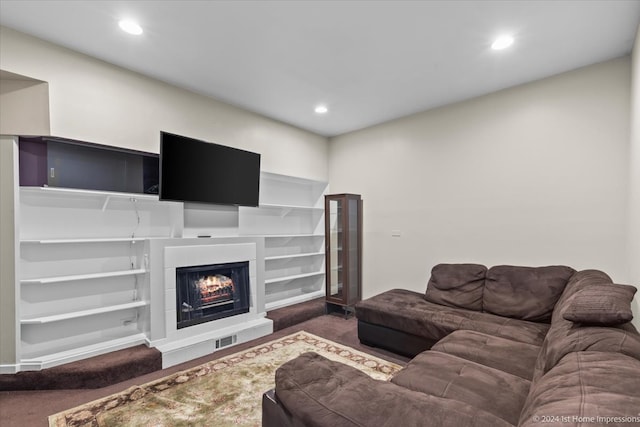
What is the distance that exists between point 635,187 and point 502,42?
150 centimetres

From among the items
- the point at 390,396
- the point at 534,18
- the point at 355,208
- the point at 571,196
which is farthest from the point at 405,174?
the point at 390,396

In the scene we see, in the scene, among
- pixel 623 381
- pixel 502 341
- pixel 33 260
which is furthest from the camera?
pixel 33 260

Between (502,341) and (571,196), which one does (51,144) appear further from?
(571,196)

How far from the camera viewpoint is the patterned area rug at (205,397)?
2025mm

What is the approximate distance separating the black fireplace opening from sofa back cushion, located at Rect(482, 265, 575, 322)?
2654mm

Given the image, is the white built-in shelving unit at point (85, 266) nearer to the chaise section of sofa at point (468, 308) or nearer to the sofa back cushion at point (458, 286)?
the chaise section of sofa at point (468, 308)

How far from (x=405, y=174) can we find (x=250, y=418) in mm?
3337

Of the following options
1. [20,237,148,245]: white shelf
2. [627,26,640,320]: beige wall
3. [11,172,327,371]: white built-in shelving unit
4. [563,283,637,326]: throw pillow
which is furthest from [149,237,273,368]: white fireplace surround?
[627,26,640,320]: beige wall

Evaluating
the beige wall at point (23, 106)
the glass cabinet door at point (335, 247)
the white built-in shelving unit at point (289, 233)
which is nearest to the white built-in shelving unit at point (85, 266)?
the beige wall at point (23, 106)

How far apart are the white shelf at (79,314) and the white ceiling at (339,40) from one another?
2259 millimetres

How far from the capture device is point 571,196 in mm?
2955

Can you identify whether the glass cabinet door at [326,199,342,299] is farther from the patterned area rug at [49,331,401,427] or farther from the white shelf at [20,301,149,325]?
the white shelf at [20,301,149,325]

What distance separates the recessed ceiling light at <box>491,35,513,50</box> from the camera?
8.02 feet

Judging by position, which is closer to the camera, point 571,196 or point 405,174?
point 571,196
